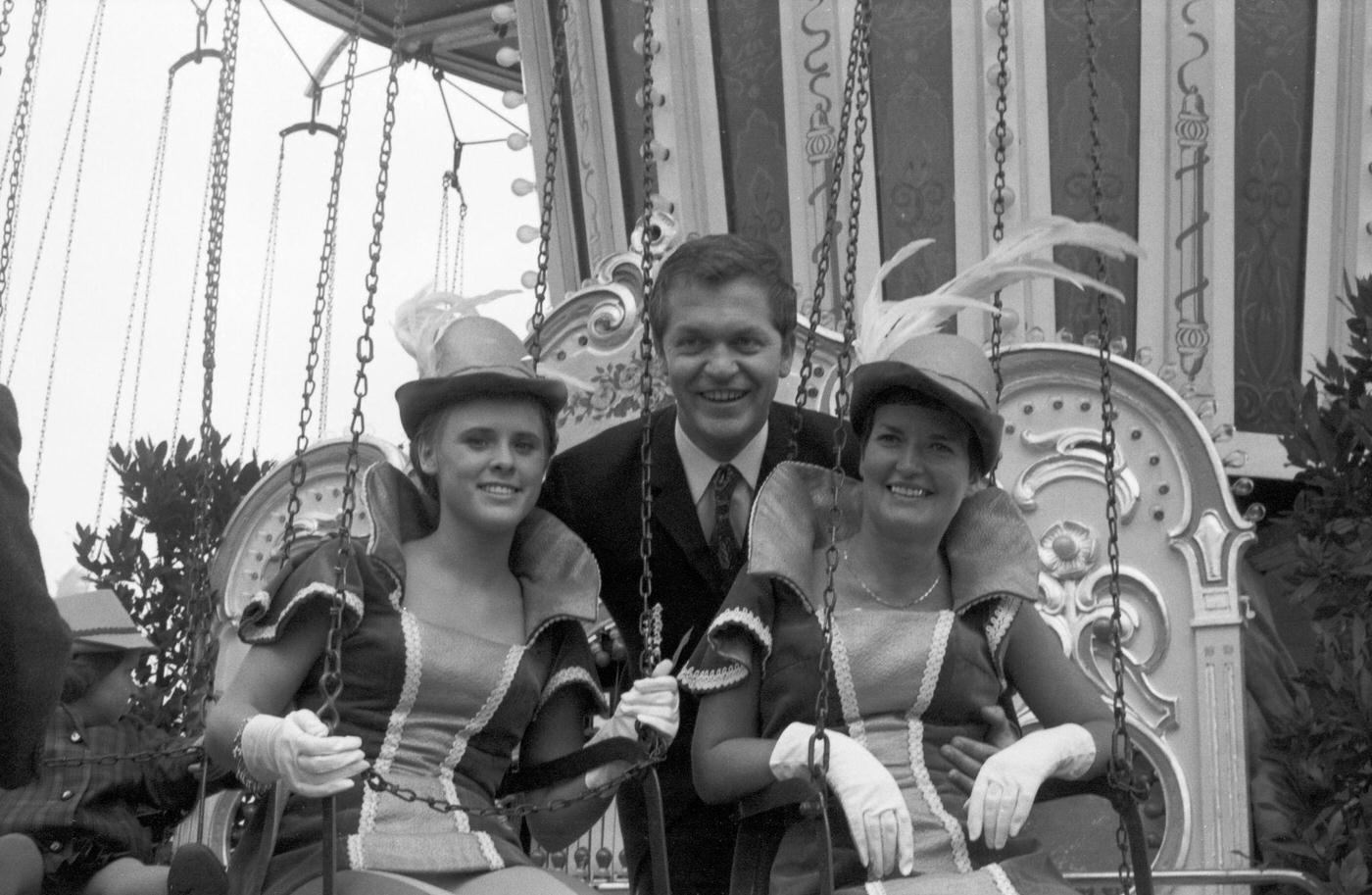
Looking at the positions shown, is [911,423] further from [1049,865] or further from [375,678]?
[375,678]

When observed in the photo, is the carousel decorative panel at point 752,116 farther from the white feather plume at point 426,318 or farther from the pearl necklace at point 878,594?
the pearl necklace at point 878,594

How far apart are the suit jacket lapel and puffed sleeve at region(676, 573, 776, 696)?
0.52m

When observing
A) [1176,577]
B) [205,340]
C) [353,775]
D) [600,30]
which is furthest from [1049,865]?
[600,30]

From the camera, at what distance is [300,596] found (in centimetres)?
344

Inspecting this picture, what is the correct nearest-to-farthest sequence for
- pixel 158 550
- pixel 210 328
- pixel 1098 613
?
pixel 210 328, pixel 1098 613, pixel 158 550

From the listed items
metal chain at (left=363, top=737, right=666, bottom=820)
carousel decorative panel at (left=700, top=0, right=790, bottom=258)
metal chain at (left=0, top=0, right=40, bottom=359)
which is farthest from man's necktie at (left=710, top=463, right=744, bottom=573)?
carousel decorative panel at (left=700, top=0, right=790, bottom=258)

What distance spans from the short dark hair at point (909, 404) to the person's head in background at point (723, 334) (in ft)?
1.39

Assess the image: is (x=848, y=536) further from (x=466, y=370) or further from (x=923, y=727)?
(x=466, y=370)

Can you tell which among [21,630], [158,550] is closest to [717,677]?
[21,630]

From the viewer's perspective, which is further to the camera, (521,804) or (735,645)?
(521,804)

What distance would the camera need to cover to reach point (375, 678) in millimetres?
3482

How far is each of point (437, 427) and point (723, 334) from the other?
0.63 metres

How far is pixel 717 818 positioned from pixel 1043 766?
2.88ft

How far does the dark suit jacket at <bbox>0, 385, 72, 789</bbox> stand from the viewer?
3.16 metres
